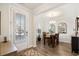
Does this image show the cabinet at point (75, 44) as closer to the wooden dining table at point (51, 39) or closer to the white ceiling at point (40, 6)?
the wooden dining table at point (51, 39)

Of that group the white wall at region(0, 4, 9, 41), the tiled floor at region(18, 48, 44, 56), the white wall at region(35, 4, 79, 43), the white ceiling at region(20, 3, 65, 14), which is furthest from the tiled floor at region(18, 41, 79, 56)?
the white ceiling at region(20, 3, 65, 14)

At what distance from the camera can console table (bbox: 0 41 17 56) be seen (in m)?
1.68

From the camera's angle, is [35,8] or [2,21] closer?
[2,21]

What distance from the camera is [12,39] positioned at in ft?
6.11

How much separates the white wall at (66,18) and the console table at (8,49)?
677 mm

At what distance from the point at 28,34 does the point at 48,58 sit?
0.61 metres

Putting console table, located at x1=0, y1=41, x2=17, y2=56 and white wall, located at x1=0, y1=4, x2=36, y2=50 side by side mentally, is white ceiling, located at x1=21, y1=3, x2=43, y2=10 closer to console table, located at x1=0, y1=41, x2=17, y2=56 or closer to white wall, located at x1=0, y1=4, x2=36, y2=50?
white wall, located at x1=0, y1=4, x2=36, y2=50

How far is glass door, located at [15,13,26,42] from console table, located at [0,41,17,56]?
172 millimetres

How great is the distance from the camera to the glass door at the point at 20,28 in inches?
73.6

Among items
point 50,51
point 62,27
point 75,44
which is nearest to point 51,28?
point 62,27

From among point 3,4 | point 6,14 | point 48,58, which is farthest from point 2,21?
point 48,58

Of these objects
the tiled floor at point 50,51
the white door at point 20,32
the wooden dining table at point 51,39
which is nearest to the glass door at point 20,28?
the white door at point 20,32

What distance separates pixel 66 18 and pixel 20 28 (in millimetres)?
917

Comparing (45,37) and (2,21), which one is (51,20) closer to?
(45,37)
